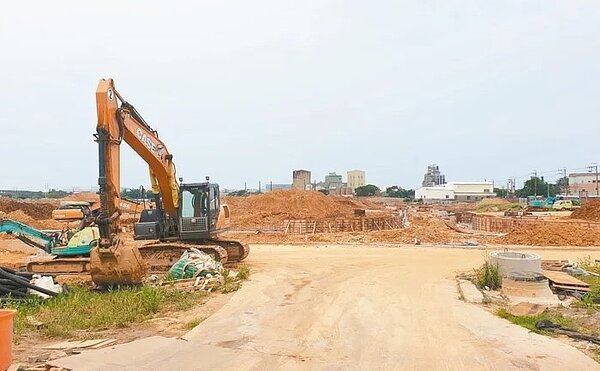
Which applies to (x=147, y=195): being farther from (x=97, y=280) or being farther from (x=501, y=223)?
(x=501, y=223)

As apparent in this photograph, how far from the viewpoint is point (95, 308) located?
969cm

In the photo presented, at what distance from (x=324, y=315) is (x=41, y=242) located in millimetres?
11114

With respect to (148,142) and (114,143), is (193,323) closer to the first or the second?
(114,143)

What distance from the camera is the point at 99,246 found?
11.1 meters

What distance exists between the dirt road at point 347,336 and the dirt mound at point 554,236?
1461 centimetres

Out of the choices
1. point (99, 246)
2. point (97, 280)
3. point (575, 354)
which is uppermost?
point (99, 246)

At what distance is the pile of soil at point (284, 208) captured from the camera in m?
41.5

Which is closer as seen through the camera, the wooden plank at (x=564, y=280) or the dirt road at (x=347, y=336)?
the dirt road at (x=347, y=336)

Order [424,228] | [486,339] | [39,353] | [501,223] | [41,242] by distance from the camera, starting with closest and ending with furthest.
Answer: [39,353]
[486,339]
[41,242]
[424,228]
[501,223]

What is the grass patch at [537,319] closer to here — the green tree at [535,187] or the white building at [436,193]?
the green tree at [535,187]

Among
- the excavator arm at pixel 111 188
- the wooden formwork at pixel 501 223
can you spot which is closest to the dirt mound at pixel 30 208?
the wooden formwork at pixel 501 223

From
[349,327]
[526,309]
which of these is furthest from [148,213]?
[526,309]

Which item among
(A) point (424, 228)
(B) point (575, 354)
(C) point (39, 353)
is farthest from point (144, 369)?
(A) point (424, 228)

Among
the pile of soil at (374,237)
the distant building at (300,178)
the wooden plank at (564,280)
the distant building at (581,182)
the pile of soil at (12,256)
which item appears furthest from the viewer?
the distant building at (581,182)
